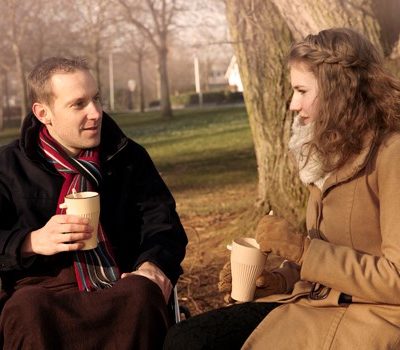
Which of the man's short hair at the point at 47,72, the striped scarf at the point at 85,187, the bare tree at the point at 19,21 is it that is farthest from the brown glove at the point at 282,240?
the bare tree at the point at 19,21

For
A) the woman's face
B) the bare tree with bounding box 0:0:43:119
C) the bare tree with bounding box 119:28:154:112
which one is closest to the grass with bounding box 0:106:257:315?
the woman's face

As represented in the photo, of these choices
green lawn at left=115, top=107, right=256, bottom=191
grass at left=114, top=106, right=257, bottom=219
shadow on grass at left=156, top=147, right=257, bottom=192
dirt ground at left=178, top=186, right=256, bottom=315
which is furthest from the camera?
green lawn at left=115, top=107, right=256, bottom=191

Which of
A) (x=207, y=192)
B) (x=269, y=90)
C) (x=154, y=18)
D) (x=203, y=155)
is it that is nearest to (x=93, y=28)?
(x=154, y=18)

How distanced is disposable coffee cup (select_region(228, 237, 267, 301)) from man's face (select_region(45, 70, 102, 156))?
868mm

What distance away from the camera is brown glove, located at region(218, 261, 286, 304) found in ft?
8.46

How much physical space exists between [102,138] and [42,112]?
0.29 meters

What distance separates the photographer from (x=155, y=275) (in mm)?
2766

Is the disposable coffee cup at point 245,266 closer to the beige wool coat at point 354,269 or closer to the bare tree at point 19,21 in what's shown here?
the beige wool coat at point 354,269

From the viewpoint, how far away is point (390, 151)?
217cm

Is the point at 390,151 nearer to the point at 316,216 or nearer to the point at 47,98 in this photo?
the point at 316,216

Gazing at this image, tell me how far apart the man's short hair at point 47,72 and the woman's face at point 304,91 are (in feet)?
3.33

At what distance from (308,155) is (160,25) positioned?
29586mm

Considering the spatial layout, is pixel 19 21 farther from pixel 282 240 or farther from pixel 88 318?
pixel 282 240

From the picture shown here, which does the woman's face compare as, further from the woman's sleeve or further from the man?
the man
